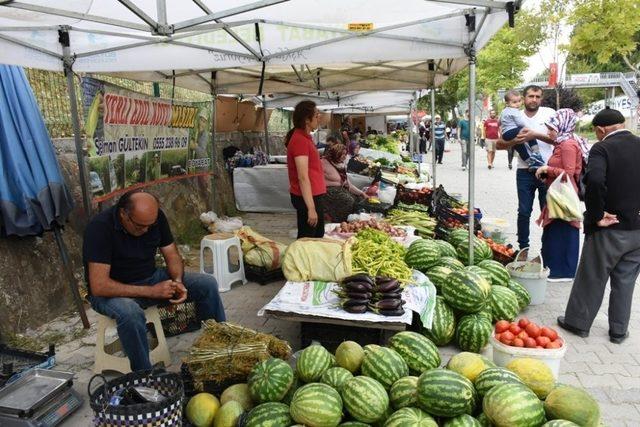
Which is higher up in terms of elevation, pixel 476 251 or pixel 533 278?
pixel 476 251

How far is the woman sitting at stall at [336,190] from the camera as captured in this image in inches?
304

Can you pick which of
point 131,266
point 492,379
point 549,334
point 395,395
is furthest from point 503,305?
point 131,266

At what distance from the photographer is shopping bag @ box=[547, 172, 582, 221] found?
216 inches

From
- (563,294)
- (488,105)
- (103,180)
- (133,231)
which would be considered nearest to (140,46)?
(103,180)

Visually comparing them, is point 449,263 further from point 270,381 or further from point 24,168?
point 24,168

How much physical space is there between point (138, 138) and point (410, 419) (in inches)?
194

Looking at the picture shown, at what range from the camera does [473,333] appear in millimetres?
4215

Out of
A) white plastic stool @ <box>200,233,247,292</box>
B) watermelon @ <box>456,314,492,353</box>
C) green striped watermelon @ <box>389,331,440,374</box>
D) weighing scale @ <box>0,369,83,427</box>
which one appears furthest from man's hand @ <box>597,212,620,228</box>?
weighing scale @ <box>0,369,83,427</box>

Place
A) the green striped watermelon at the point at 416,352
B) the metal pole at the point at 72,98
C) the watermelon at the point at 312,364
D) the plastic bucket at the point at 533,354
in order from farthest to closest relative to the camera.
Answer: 1. the metal pole at the point at 72,98
2. the plastic bucket at the point at 533,354
3. the green striped watermelon at the point at 416,352
4. the watermelon at the point at 312,364

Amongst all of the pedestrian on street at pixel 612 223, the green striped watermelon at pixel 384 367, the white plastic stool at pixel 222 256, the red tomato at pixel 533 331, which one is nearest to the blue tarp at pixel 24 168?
the white plastic stool at pixel 222 256

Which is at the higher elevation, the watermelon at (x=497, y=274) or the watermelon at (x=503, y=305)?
the watermelon at (x=497, y=274)

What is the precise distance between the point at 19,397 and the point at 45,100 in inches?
162

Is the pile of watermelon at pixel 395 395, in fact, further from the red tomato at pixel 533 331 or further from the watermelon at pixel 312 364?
the red tomato at pixel 533 331

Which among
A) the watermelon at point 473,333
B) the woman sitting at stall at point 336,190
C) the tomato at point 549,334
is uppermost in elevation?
the woman sitting at stall at point 336,190
